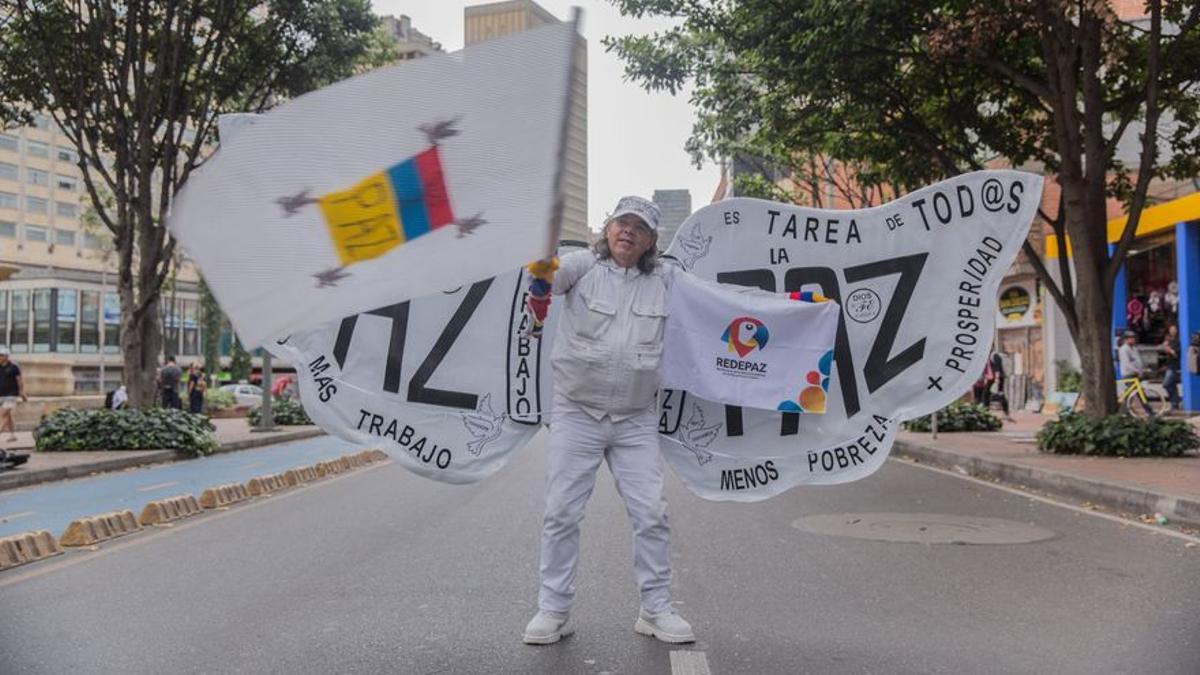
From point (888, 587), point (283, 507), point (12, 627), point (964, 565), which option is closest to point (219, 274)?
point (12, 627)

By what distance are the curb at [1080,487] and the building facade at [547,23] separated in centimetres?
688

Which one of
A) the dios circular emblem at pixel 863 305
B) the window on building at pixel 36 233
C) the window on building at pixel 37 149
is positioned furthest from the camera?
the window on building at pixel 36 233

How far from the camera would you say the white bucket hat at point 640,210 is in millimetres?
4496

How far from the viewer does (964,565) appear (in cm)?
656

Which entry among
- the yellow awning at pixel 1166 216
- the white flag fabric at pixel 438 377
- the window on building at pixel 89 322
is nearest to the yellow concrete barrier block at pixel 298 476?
the white flag fabric at pixel 438 377

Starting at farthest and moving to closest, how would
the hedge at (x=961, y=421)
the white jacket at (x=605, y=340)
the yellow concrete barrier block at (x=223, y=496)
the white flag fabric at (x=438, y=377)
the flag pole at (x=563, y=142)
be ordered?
the hedge at (x=961, y=421)
the yellow concrete barrier block at (x=223, y=496)
the white flag fabric at (x=438, y=377)
the white jacket at (x=605, y=340)
the flag pole at (x=563, y=142)

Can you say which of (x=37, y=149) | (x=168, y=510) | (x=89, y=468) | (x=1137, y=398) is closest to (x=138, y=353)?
(x=89, y=468)

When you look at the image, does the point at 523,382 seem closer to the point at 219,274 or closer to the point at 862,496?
the point at 219,274

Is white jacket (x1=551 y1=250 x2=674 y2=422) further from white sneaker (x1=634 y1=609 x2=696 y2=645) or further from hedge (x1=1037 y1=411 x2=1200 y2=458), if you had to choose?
hedge (x1=1037 y1=411 x2=1200 y2=458)

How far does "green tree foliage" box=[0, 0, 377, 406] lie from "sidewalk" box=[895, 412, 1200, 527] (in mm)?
11123

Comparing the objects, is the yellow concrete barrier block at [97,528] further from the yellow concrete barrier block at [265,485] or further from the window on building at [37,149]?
the window on building at [37,149]

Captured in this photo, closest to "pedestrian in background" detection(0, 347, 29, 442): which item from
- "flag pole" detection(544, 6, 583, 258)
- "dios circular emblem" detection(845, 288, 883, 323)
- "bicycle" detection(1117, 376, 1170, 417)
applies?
"dios circular emblem" detection(845, 288, 883, 323)

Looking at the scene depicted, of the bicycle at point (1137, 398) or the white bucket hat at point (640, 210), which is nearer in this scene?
the white bucket hat at point (640, 210)

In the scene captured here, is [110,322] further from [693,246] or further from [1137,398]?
[693,246]
